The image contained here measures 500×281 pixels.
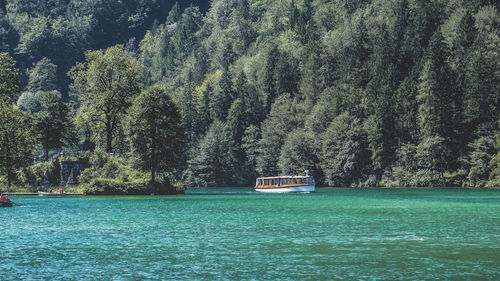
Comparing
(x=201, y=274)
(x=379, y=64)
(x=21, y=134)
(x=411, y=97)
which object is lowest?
(x=201, y=274)

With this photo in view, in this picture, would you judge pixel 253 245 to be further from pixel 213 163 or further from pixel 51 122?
pixel 213 163

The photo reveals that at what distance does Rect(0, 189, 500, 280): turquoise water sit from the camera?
30.4 m

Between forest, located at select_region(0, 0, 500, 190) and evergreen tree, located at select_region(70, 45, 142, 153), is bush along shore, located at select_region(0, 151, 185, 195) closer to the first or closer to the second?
forest, located at select_region(0, 0, 500, 190)

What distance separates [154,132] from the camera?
348 feet

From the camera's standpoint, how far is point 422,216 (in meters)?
59.0

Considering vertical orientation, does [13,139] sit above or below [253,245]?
above

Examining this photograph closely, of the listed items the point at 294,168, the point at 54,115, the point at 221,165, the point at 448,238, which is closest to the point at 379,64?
the point at 294,168

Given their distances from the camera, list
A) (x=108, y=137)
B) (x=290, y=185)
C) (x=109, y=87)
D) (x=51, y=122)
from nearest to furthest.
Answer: (x=109, y=87) < (x=108, y=137) < (x=290, y=185) < (x=51, y=122)

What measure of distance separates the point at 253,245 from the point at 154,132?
68817 millimetres

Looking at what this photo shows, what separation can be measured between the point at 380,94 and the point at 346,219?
102 m

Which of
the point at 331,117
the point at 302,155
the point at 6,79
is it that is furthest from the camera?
the point at 331,117

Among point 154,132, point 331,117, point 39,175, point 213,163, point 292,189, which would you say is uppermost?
point 331,117

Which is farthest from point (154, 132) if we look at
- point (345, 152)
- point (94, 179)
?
point (345, 152)

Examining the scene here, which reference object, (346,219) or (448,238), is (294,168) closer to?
(346,219)
